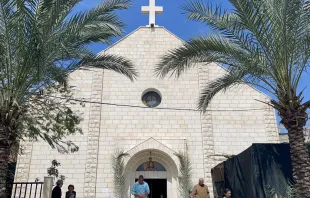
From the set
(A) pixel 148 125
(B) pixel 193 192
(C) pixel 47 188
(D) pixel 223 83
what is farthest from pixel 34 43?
(A) pixel 148 125

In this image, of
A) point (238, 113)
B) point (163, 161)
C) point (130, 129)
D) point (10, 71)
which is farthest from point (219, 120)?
point (10, 71)

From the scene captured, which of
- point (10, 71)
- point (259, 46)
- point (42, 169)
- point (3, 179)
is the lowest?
point (3, 179)

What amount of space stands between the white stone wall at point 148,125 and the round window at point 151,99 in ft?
1.09

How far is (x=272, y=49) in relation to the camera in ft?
22.0

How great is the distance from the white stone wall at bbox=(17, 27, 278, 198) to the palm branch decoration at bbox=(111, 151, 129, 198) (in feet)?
0.96

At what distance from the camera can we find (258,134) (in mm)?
14297

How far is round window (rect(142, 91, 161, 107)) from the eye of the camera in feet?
49.5

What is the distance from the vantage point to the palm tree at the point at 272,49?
255 inches

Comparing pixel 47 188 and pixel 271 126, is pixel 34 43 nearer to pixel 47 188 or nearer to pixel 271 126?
pixel 47 188

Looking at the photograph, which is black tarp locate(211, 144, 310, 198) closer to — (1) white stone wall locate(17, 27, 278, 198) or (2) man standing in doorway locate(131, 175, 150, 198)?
(2) man standing in doorway locate(131, 175, 150, 198)

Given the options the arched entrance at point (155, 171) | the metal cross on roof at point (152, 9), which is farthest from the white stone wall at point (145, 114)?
the metal cross on roof at point (152, 9)

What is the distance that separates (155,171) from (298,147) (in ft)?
29.0

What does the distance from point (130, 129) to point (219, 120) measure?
426cm

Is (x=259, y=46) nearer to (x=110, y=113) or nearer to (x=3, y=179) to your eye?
(x=3, y=179)
